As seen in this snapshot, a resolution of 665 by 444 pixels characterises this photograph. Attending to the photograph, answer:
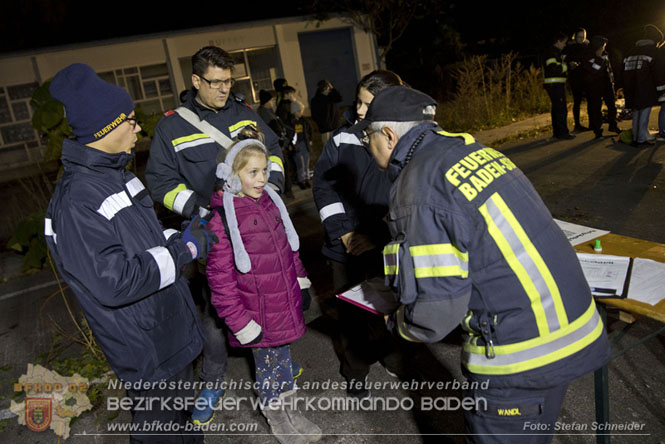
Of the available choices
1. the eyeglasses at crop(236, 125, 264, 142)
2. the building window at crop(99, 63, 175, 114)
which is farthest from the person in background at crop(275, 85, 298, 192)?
the building window at crop(99, 63, 175, 114)

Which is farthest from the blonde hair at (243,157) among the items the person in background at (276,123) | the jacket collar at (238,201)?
the person in background at (276,123)

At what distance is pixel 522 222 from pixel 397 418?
1.82m

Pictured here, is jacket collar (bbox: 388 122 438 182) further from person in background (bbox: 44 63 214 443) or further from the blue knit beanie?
the blue knit beanie

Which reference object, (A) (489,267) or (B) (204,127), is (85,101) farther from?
(A) (489,267)

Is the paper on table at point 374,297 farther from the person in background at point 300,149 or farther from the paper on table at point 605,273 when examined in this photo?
the person in background at point 300,149

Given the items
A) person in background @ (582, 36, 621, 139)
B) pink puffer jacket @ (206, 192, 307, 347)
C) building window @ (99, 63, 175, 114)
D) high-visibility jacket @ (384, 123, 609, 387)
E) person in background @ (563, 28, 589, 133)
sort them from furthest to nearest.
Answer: building window @ (99, 63, 175, 114) < person in background @ (563, 28, 589, 133) < person in background @ (582, 36, 621, 139) < pink puffer jacket @ (206, 192, 307, 347) < high-visibility jacket @ (384, 123, 609, 387)

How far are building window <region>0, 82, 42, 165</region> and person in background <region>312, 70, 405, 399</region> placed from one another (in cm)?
1943

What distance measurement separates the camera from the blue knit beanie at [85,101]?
2074mm

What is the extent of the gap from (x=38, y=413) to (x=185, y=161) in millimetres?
2111

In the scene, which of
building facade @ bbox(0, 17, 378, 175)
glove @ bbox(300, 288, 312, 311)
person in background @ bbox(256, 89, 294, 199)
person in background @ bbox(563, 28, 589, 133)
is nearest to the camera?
glove @ bbox(300, 288, 312, 311)

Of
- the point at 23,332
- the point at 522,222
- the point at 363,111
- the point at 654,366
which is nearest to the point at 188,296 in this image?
the point at 363,111

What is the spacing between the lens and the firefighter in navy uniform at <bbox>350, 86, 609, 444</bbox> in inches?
61.8

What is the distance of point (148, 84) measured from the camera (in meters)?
20.8

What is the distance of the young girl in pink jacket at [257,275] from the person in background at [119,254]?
0.25 meters
